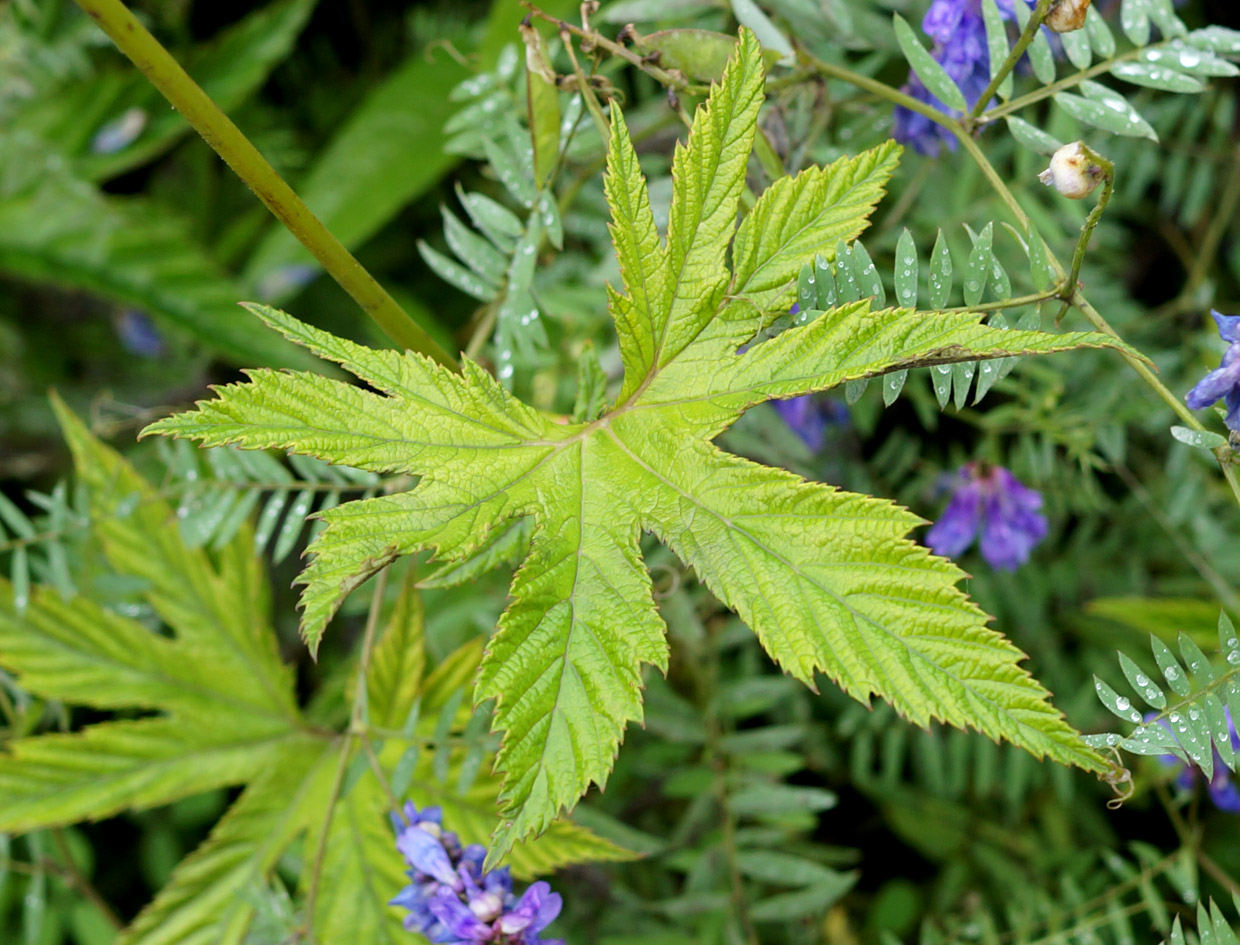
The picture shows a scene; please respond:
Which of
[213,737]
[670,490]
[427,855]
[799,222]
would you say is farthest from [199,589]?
[799,222]

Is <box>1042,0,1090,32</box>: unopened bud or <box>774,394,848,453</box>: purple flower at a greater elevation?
<box>1042,0,1090,32</box>: unopened bud

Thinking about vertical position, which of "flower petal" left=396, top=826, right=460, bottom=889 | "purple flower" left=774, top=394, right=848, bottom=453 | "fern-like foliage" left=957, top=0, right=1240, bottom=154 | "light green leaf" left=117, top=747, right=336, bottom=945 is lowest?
"purple flower" left=774, top=394, right=848, bottom=453

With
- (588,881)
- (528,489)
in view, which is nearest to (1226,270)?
(588,881)

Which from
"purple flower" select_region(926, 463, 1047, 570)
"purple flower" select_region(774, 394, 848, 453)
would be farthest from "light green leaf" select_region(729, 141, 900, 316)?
"purple flower" select_region(926, 463, 1047, 570)

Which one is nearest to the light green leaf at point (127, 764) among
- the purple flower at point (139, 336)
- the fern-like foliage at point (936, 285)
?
the fern-like foliage at point (936, 285)

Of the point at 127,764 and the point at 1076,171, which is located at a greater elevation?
the point at 1076,171

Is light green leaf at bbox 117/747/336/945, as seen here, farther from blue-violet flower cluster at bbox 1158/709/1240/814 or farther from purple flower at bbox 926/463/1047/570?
blue-violet flower cluster at bbox 1158/709/1240/814

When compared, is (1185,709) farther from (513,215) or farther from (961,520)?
(513,215)
